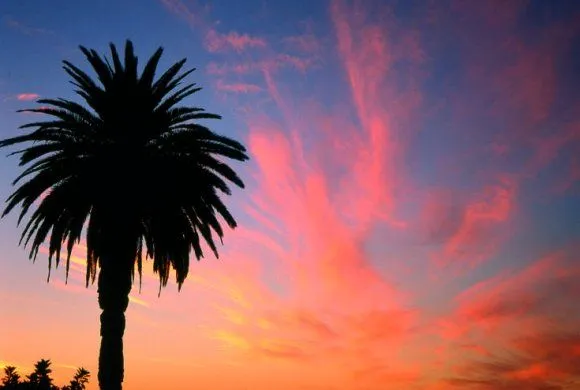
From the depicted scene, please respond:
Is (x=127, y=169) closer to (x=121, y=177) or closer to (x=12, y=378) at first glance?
(x=121, y=177)

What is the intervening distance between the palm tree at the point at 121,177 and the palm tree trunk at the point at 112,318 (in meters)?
0.04

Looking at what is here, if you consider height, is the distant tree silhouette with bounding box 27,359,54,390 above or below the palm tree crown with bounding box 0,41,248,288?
below

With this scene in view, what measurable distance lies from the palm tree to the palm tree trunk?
36 mm

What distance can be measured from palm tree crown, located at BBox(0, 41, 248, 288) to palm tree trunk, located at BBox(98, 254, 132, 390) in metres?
0.74

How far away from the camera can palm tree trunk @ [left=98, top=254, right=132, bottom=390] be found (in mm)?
19031

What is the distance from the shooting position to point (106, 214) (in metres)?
20.8

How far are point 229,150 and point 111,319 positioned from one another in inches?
317

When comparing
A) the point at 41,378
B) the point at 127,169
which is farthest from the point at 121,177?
the point at 41,378

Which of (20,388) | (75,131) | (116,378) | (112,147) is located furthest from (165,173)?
(20,388)

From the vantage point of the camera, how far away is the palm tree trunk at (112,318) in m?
19.0

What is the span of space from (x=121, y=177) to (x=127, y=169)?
15.2 inches

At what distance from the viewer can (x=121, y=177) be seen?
20.7 meters

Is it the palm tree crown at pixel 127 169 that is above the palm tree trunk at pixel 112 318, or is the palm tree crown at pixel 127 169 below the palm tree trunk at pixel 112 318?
above

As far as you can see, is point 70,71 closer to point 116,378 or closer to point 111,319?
point 111,319
